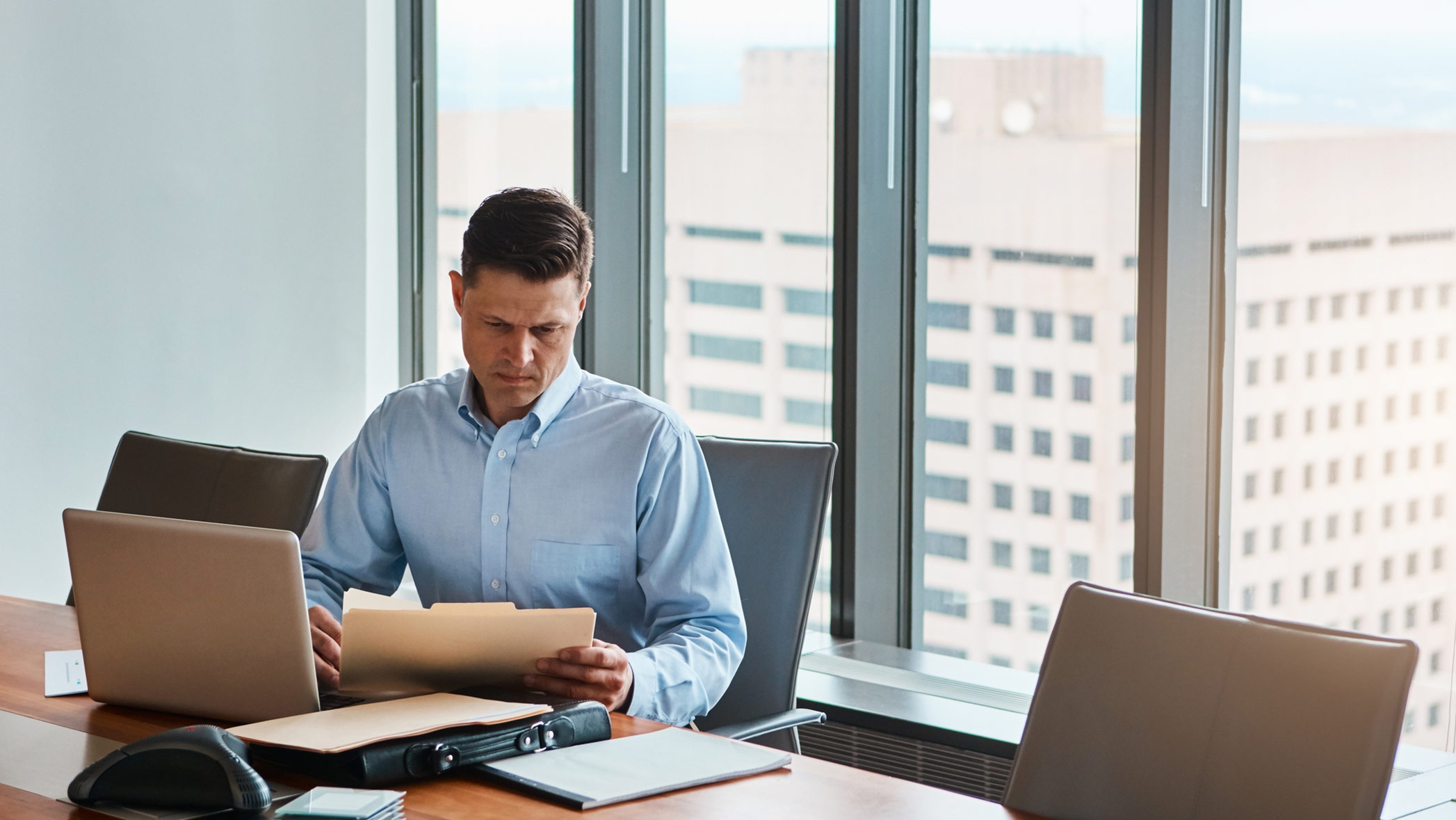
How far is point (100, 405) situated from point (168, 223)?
556 millimetres

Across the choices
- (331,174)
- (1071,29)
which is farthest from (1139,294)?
(331,174)

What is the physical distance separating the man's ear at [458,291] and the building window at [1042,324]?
60.5 inches

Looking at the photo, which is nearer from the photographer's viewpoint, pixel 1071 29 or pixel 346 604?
pixel 346 604

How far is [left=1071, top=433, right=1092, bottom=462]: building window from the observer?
295 cm

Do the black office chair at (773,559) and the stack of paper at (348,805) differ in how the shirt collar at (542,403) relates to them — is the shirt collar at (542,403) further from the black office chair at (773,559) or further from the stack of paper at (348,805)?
the stack of paper at (348,805)

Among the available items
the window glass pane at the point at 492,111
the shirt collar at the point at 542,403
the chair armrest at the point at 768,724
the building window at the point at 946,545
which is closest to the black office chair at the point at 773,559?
the chair armrest at the point at 768,724

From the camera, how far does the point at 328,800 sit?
124 centimetres

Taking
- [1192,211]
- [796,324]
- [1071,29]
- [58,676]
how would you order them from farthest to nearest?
[796,324]
[1071,29]
[1192,211]
[58,676]

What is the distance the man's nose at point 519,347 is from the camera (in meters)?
1.86

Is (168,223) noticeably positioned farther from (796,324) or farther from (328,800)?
(328,800)

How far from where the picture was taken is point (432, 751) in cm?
135

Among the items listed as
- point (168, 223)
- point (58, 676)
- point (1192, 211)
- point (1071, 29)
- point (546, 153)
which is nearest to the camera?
point (58, 676)

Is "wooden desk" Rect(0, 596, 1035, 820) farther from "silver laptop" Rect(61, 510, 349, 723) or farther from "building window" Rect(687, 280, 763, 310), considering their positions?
"building window" Rect(687, 280, 763, 310)

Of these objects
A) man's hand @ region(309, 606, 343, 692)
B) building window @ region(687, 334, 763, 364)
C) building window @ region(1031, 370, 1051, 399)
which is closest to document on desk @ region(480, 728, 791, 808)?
man's hand @ region(309, 606, 343, 692)
